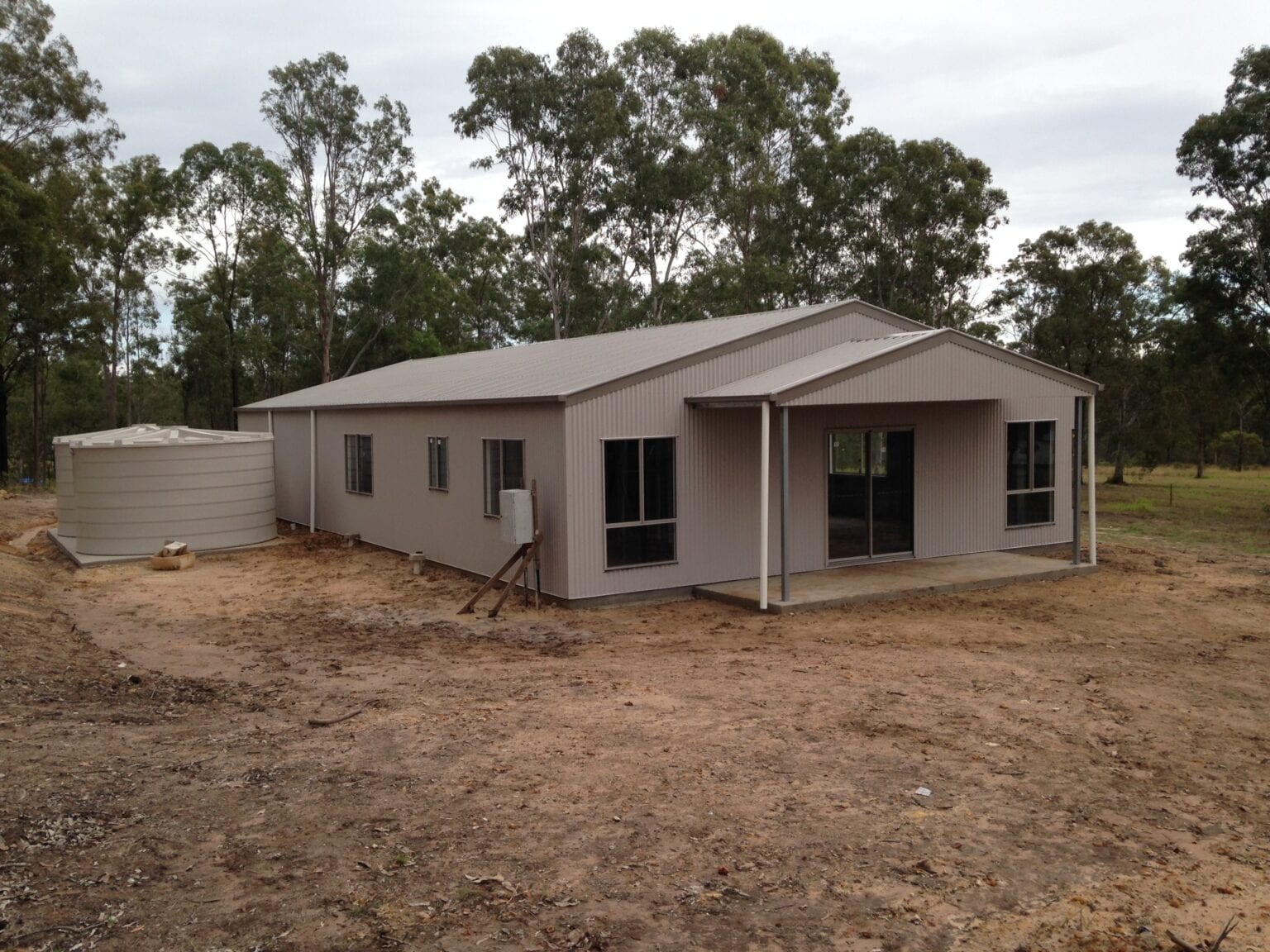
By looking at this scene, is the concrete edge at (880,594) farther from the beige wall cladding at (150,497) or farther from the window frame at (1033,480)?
the beige wall cladding at (150,497)

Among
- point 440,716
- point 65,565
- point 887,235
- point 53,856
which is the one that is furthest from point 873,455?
point 887,235

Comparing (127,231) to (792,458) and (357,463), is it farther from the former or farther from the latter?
(792,458)

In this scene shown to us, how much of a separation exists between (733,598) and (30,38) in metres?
30.0

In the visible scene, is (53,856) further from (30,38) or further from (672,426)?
(30,38)

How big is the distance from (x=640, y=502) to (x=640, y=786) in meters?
6.10

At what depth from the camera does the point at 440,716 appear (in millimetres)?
7055

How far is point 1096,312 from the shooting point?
28.9 metres

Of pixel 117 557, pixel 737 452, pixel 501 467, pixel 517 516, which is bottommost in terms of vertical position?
pixel 117 557

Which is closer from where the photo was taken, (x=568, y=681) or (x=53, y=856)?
(x=53, y=856)

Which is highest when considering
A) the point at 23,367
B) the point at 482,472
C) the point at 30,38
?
the point at 30,38

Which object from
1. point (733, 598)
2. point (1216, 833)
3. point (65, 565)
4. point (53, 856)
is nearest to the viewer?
point (53, 856)

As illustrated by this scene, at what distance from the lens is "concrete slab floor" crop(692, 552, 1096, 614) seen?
1137 cm

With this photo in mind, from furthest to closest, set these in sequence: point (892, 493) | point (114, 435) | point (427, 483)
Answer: point (114, 435)
point (427, 483)
point (892, 493)

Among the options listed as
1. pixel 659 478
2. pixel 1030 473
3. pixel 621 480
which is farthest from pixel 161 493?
pixel 1030 473
